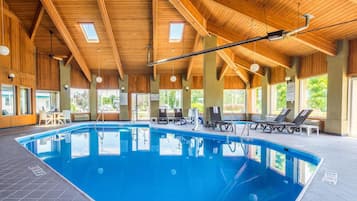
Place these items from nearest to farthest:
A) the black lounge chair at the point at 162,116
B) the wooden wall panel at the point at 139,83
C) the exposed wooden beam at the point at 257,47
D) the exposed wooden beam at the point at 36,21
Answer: the exposed wooden beam at the point at 36,21
the exposed wooden beam at the point at 257,47
the black lounge chair at the point at 162,116
the wooden wall panel at the point at 139,83

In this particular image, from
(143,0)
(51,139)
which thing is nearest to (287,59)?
(143,0)

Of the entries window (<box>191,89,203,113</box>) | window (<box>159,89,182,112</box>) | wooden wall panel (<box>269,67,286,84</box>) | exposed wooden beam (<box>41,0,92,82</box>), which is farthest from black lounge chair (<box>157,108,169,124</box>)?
wooden wall panel (<box>269,67,286,84</box>)

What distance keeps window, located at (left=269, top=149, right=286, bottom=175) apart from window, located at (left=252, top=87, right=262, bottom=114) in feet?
25.7

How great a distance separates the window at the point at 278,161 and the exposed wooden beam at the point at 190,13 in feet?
17.2

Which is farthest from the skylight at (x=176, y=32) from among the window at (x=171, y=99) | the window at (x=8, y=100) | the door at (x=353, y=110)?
the window at (x=8, y=100)

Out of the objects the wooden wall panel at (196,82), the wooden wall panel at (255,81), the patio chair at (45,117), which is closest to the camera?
the patio chair at (45,117)

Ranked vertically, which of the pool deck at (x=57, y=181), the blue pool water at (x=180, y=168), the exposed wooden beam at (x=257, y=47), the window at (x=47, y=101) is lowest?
the blue pool water at (x=180, y=168)

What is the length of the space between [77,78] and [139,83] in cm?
374

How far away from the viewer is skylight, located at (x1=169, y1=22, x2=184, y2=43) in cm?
987

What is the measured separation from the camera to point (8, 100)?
354 inches

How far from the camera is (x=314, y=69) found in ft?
28.0

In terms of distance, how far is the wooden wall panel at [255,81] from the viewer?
42.6 feet

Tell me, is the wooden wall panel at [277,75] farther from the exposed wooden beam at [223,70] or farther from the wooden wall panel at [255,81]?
the exposed wooden beam at [223,70]

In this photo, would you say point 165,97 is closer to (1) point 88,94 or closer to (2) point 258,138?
(1) point 88,94
